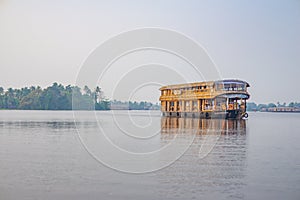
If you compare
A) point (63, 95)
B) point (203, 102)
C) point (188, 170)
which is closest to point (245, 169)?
point (188, 170)

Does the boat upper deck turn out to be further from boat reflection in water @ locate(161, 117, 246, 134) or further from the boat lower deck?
boat reflection in water @ locate(161, 117, 246, 134)

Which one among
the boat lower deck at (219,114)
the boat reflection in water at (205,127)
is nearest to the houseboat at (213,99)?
the boat lower deck at (219,114)

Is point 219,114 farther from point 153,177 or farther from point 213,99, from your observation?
point 153,177

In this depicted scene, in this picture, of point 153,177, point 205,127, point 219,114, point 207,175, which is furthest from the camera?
point 219,114

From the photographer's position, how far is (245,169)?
1398 cm

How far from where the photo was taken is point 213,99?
189 feet

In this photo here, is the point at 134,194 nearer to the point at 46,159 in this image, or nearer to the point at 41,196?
the point at 41,196

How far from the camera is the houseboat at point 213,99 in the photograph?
2197 inches

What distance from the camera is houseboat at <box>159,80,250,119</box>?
55.8m

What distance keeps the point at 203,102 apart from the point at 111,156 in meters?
45.6

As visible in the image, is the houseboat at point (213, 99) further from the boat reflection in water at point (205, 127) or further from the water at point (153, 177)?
the water at point (153, 177)

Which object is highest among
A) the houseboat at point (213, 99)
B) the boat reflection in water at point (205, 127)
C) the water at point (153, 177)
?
the houseboat at point (213, 99)

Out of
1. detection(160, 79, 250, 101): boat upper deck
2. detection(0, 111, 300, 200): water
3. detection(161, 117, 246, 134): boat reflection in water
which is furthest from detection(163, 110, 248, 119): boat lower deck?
detection(0, 111, 300, 200): water

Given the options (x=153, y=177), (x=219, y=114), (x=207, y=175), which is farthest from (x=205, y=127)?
(x=153, y=177)
